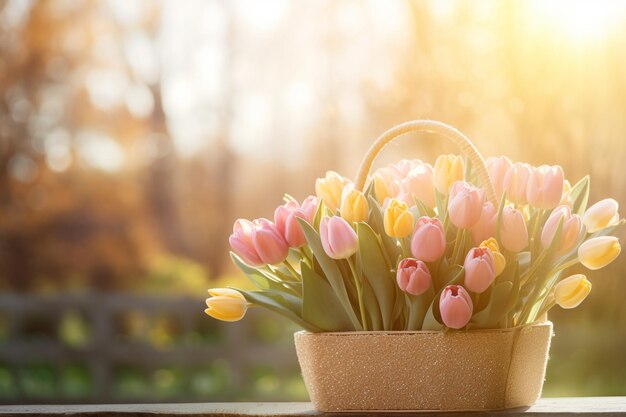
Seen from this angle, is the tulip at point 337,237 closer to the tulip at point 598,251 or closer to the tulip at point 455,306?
the tulip at point 455,306

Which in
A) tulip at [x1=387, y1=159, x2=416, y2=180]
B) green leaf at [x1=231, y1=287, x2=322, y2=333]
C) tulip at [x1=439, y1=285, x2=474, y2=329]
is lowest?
tulip at [x1=439, y1=285, x2=474, y2=329]

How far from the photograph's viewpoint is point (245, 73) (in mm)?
11312

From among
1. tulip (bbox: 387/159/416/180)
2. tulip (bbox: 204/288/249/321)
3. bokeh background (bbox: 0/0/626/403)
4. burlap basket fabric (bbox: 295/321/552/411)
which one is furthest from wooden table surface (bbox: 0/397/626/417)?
bokeh background (bbox: 0/0/626/403)

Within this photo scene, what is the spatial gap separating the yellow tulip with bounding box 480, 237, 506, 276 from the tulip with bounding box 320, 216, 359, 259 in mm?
156

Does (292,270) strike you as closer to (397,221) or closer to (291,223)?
(291,223)

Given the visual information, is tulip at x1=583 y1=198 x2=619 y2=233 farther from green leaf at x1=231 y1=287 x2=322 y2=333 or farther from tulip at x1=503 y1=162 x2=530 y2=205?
green leaf at x1=231 y1=287 x2=322 y2=333

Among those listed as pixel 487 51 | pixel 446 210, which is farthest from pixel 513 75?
pixel 446 210

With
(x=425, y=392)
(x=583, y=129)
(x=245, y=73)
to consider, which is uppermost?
(x=245, y=73)

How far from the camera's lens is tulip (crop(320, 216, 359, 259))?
1.11 meters

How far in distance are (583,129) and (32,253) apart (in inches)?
234

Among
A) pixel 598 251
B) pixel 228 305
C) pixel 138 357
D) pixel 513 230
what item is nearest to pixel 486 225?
pixel 513 230

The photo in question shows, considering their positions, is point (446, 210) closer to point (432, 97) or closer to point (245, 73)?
point (432, 97)

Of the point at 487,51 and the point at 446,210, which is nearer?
the point at 446,210

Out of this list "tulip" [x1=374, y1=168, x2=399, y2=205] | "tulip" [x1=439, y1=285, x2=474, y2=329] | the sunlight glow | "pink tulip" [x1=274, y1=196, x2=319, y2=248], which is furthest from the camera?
the sunlight glow
